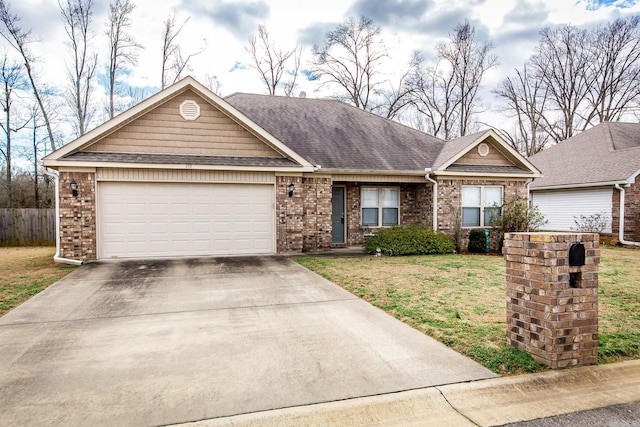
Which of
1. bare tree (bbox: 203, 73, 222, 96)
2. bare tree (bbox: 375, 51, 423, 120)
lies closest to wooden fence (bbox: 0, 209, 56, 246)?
bare tree (bbox: 203, 73, 222, 96)

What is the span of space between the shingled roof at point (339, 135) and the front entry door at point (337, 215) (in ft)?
4.42

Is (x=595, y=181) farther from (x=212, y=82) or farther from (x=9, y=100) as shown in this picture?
(x=9, y=100)

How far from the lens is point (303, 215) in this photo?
12523 mm

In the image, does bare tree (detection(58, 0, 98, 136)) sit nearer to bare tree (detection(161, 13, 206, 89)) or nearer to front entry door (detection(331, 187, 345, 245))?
bare tree (detection(161, 13, 206, 89))

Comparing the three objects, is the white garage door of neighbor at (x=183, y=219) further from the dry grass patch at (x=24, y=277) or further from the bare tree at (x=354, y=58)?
the bare tree at (x=354, y=58)

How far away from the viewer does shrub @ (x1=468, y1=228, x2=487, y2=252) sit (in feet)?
43.9

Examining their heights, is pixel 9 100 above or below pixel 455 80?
below

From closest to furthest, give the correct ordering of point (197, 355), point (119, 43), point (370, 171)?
1. point (197, 355)
2. point (370, 171)
3. point (119, 43)

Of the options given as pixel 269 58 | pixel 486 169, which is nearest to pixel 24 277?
pixel 486 169

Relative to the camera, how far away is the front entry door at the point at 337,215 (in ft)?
46.3

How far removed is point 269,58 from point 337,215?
1704 centimetres

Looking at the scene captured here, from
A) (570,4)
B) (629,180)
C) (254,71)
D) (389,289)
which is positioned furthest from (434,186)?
(254,71)

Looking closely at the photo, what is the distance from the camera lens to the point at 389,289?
7336mm

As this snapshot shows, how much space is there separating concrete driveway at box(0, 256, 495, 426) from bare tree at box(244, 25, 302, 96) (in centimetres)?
2240
